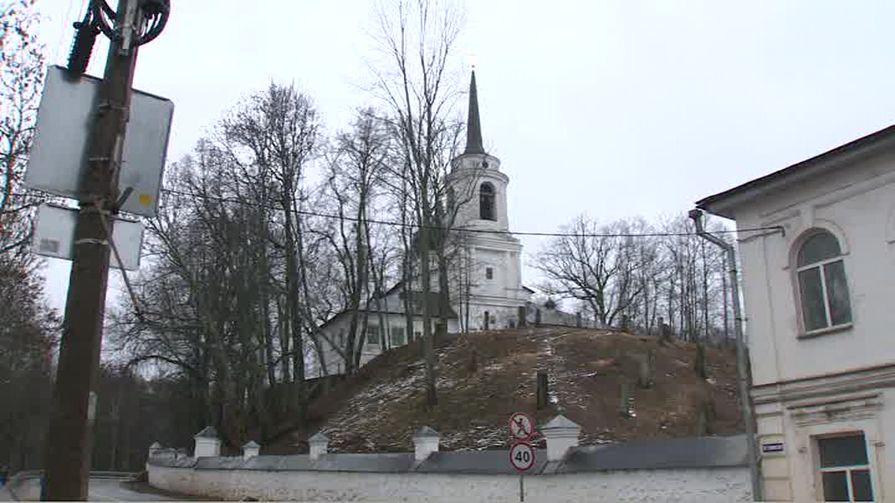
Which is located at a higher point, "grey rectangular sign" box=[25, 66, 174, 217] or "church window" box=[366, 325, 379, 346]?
"church window" box=[366, 325, 379, 346]

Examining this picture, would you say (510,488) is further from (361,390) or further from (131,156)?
(361,390)

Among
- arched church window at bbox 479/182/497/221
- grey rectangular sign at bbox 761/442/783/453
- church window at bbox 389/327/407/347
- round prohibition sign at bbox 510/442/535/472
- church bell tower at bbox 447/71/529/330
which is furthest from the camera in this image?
arched church window at bbox 479/182/497/221

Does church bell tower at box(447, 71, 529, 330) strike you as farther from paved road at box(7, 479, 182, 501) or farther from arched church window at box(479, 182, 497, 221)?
paved road at box(7, 479, 182, 501)

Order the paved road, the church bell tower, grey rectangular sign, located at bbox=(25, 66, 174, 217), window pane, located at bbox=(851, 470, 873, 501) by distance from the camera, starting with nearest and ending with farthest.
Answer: grey rectangular sign, located at bbox=(25, 66, 174, 217), window pane, located at bbox=(851, 470, 873, 501), the paved road, the church bell tower

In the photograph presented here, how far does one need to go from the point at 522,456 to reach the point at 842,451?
4847 millimetres

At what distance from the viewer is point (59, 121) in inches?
213

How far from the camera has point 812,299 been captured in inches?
508

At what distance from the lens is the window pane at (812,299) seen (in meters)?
12.7

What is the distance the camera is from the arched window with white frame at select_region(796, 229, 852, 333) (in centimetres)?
1246

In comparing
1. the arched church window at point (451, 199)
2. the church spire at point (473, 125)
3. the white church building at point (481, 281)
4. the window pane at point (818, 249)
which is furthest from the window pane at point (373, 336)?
the window pane at point (818, 249)

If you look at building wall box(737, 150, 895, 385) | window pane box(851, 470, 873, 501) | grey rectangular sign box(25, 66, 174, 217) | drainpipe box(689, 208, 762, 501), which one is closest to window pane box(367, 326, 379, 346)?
drainpipe box(689, 208, 762, 501)

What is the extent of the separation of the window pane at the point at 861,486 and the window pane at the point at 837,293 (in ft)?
7.42

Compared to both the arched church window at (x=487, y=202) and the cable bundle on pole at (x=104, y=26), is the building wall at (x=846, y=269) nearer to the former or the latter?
the cable bundle on pole at (x=104, y=26)

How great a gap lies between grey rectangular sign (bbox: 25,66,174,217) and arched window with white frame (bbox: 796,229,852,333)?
34.7 ft
